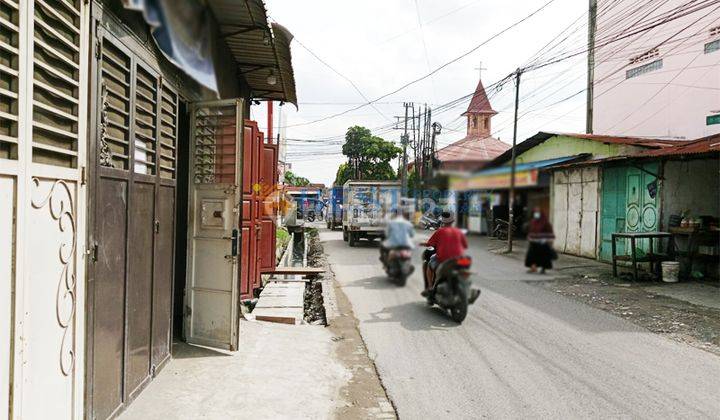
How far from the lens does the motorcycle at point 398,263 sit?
792mm

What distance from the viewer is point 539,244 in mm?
719

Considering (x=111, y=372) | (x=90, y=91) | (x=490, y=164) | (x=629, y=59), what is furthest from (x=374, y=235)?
(x=111, y=372)

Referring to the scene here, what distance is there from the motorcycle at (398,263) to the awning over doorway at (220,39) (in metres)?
0.36

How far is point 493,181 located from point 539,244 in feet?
0.45

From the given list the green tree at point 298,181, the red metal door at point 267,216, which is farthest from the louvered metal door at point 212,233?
the green tree at point 298,181

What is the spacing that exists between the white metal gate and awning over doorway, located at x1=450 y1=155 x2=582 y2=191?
7.68 feet

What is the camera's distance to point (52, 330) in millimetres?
2889

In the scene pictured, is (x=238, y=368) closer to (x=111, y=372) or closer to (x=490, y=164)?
(x=111, y=372)

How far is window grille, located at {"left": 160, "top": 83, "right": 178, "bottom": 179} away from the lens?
15.6ft

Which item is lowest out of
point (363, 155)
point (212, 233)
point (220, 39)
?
point (212, 233)

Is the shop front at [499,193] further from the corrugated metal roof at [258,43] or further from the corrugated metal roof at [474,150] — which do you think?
the corrugated metal roof at [258,43]

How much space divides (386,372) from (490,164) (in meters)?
5.35

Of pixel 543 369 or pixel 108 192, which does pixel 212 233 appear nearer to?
pixel 108 192

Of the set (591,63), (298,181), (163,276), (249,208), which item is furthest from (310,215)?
(249,208)
